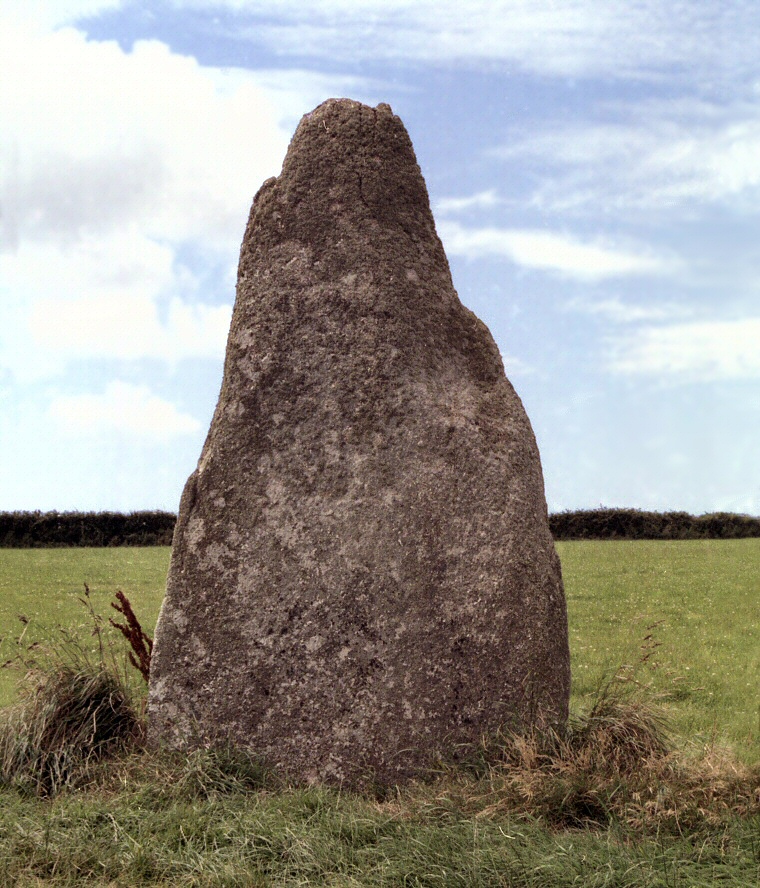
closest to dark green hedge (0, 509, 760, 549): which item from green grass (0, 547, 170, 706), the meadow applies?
green grass (0, 547, 170, 706)

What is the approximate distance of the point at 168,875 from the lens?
4707mm

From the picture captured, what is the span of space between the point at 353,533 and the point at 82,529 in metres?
26.9

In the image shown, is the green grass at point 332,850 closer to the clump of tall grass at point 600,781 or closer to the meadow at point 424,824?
the meadow at point 424,824

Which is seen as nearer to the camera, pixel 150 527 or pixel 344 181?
pixel 344 181

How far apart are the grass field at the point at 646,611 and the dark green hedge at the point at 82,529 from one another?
15.3ft

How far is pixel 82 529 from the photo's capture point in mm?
30953

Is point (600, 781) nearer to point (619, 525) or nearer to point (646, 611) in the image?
point (646, 611)

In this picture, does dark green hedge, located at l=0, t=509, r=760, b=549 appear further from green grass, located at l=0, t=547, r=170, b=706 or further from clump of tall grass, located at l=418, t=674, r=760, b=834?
clump of tall grass, located at l=418, t=674, r=760, b=834

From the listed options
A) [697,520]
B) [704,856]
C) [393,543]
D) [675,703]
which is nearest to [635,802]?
[704,856]

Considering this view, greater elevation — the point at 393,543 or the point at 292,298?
the point at 292,298

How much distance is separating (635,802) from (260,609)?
237cm

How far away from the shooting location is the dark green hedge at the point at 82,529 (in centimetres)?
3069

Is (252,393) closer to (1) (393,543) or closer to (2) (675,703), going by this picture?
(1) (393,543)

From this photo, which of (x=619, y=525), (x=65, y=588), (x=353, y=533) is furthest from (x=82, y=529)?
(x=353, y=533)
